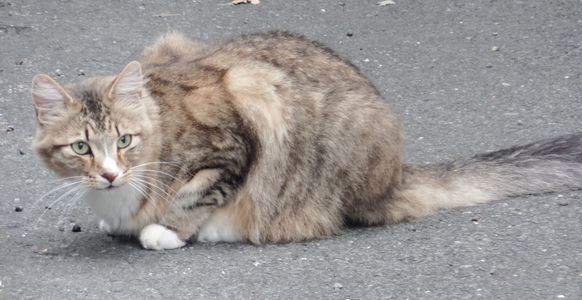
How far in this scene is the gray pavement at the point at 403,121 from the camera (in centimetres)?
419

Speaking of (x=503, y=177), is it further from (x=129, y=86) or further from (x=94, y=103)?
(x=94, y=103)

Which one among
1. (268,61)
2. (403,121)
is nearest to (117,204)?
(268,61)

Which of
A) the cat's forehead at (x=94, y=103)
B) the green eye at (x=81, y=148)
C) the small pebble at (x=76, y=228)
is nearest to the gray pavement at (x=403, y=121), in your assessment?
the small pebble at (x=76, y=228)

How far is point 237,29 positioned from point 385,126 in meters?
3.31

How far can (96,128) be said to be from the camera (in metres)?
4.25

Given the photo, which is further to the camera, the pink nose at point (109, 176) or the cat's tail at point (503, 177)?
the cat's tail at point (503, 177)

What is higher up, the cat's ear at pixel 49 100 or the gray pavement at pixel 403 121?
the cat's ear at pixel 49 100

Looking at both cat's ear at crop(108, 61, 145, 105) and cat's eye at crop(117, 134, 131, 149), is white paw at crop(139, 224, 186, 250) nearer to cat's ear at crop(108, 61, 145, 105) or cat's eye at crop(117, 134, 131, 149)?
cat's eye at crop(117, 134, 131, 149)

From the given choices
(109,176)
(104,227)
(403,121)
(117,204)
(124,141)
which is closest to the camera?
(109,176)

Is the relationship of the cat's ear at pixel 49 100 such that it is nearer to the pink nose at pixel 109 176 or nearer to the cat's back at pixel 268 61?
the pink nose at pixel 109 176

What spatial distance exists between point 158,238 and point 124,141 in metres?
0.53

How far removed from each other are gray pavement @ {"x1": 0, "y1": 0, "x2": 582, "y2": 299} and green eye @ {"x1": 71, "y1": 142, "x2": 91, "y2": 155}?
21.9 inches

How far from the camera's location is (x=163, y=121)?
451 cm

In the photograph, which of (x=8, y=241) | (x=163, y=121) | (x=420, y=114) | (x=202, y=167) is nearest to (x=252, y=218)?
(x=202, y=167)
